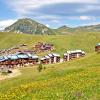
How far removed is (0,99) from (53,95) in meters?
4.37

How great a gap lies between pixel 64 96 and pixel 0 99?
203 inches

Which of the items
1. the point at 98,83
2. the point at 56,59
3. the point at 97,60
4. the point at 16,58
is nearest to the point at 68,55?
the point at 56,59

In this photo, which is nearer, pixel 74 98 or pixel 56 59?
pixel 74 98

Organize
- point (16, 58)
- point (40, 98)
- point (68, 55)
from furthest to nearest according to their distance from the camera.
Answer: point (68, 55), point (16, 58), point (40, 98)

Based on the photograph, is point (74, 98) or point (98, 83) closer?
point (74, 98)

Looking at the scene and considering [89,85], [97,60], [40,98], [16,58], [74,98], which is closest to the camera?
Result: [74,98]

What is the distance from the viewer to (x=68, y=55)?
600 ft

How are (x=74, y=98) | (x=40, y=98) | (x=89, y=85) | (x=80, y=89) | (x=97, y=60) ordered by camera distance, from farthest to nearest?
(x=97, y=60)
(x=89, y=85)
(x=80, y=89)
(x=40, y=98)
(x=74, y=98)

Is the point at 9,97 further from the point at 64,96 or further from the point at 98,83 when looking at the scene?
the point at 98,83

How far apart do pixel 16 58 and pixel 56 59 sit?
23367 mm

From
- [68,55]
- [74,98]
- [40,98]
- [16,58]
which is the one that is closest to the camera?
[74,98]

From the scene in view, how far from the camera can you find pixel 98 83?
30578mm

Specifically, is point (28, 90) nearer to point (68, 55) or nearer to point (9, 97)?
point (9, 97)

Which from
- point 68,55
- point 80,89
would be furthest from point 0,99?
point 68,55
